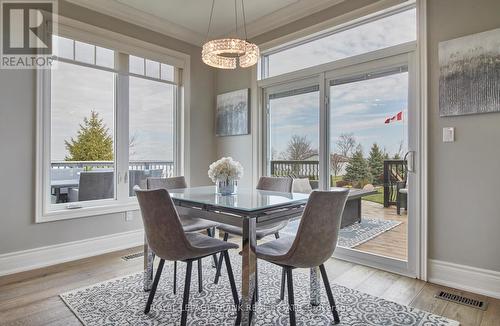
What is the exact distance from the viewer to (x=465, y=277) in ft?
7.95

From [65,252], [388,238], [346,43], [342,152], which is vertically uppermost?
[346,43]

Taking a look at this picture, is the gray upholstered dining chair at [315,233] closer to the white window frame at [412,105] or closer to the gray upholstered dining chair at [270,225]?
the gray upholstered dining chair at [270,225]

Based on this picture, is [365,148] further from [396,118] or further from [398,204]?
[398,204]

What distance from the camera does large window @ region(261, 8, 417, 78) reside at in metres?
2.83

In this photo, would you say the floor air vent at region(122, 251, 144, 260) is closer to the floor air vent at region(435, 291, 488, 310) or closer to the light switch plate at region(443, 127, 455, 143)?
the floor air vent at region(435, 291, 488, 310)

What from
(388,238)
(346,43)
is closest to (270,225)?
(388,238)

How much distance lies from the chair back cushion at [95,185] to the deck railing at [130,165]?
8 centimetres

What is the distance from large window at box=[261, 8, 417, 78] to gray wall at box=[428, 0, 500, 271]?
263 mm

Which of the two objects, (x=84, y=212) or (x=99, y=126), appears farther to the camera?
(x=99, y=126)

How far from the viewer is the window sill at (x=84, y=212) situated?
119 inches

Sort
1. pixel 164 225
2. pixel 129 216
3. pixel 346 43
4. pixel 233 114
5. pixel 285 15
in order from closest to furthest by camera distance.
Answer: pixel 164 225, pixel 346 43, pixel 285 15, pixel 129 216, pixel 233 114

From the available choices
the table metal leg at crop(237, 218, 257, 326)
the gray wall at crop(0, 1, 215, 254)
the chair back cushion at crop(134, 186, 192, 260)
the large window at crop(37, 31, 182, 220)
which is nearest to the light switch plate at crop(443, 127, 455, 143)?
the table metal leg at crop(237, 218, 257, 326)

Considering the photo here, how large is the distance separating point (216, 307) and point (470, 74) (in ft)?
8.83

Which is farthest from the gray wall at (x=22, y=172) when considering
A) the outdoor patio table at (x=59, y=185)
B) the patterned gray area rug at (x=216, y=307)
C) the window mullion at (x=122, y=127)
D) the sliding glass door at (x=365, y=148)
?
the sliding glass door at (x=365, y=148)
